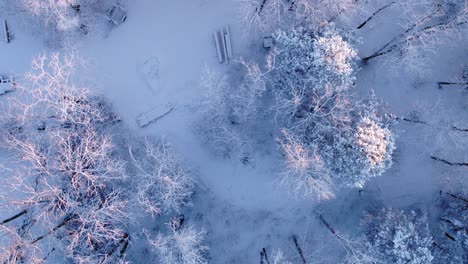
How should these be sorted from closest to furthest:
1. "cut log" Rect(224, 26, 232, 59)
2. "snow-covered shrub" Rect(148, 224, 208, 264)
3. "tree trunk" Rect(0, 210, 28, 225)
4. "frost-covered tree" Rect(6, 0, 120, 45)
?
"snow-covered shrub" Rect(148, 224, 208, 264) → "frost-covered tree" Rect(6, 0, 120, 45) → "tree trunk" Rect(0, 210, 28, 225) → "cut log" Rect(224, 26, 232, 59)

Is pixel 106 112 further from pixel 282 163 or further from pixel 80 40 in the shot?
pixel 282 163

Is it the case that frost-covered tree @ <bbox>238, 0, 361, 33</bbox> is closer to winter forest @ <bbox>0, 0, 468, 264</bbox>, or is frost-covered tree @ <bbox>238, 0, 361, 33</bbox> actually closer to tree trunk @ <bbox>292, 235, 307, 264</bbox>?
winter forest @ <bbox>0, 0, 468, 264</bbox>

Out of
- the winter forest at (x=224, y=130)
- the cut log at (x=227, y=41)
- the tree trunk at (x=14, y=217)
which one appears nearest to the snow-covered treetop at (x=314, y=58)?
the winter forest at (x=224, y=130)

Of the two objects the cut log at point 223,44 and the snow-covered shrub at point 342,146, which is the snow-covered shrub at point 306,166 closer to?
the snow-covered shrub at point 342,146

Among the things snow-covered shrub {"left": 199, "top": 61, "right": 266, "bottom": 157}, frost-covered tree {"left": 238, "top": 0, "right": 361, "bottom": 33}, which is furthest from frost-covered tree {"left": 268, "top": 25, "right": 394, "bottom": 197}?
frost-covered tree {"left": 238, "top": 0, "right": 361, "bottom": 33}

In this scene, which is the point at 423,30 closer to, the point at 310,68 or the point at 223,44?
the point at 310,68

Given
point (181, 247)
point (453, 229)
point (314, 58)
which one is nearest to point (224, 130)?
point (314, 58)
